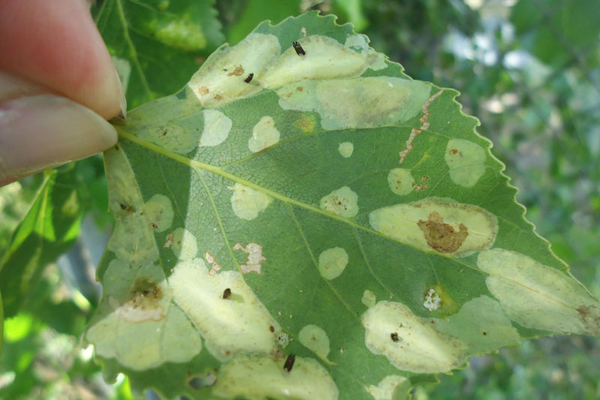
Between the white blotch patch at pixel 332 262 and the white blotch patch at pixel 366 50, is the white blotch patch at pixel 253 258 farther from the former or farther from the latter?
the white blotch patch at pixel 366 50

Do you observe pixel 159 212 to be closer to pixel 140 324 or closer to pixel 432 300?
pixel 140 324

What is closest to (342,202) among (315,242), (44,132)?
(315,242)

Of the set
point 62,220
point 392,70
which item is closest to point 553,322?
point 392,70

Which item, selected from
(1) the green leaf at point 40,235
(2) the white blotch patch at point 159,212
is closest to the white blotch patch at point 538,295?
(2) the white blotch patch at point 159,212

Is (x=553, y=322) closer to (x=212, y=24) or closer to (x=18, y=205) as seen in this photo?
(x=212, y=24)

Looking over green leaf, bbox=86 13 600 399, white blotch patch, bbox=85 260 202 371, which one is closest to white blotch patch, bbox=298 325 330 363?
green leaf, bbox=86 13 600 399
